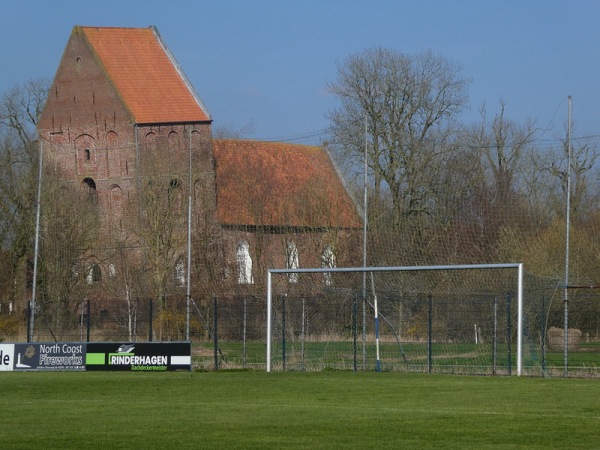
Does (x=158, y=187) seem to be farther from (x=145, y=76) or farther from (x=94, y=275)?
(x=145, y=76)

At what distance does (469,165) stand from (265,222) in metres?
18.1

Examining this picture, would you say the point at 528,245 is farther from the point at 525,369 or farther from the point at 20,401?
the point at 20,401

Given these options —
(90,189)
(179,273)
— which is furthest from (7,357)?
(90,189)

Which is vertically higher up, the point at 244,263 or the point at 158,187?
the point at 158,187

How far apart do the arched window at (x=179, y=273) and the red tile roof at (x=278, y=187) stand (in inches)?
216

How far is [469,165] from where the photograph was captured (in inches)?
1991

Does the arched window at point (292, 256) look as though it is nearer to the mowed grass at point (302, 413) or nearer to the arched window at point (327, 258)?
the arched window at point (327, 258)

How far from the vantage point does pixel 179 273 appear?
205 ft

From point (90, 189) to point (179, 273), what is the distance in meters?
11.6

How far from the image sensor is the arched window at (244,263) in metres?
62.5

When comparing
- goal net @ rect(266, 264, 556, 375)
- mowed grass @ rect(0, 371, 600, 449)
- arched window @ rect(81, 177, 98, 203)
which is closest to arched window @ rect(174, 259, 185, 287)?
arched window @ rect(81, 177, 98, 203)

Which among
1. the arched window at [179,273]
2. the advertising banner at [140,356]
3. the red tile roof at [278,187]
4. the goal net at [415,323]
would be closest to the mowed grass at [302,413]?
the advertising banner at [140,356]

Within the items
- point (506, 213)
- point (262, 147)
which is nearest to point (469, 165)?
point (506, 213)

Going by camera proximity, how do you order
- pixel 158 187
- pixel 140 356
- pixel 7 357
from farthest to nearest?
pixel 158 187
pixel 7 357
pixel 140 356
